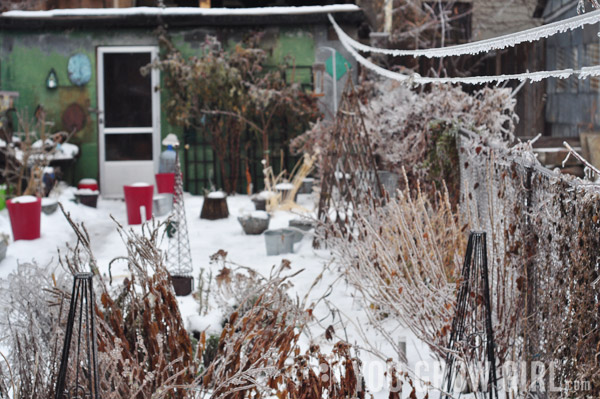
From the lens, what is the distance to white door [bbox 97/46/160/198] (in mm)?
11562

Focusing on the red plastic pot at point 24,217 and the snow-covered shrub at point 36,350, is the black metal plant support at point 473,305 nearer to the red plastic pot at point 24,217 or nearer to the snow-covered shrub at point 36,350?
the snow-covered shrub at point 36,350

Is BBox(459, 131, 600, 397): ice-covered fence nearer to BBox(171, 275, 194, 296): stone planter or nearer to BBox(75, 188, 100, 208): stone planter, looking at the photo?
BBox(171, 275, 194, 296): stone planter

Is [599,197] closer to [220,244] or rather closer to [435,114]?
[435,114]

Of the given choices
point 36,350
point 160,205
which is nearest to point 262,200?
point 160,205

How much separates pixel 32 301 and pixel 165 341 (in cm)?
99

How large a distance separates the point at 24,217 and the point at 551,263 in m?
6.22

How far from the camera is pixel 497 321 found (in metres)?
3.97

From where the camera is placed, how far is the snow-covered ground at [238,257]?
457cm

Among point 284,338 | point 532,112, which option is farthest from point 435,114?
point 532,112

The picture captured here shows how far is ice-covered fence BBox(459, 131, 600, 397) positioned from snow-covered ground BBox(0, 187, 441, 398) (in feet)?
2.75

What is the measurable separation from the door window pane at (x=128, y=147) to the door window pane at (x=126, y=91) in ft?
0.66

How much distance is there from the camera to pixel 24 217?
7793 mm

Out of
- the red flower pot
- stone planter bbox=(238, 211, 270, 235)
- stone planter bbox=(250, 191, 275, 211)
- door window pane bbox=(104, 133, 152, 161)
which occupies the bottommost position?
stone planter bbox=(238, 211, 270, 235)

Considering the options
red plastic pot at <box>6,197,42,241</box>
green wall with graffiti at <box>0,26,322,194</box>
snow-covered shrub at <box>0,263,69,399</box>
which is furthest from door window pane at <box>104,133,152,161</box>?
snow-covered shrub at <box>0,263,69,399</box>
